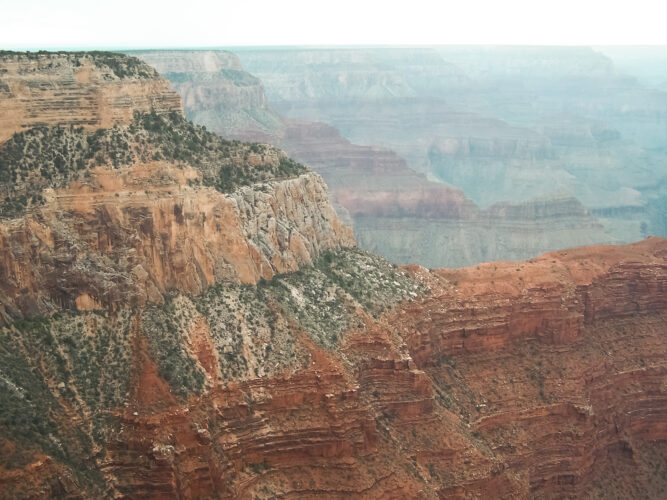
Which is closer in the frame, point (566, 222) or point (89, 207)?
point (89, 207)

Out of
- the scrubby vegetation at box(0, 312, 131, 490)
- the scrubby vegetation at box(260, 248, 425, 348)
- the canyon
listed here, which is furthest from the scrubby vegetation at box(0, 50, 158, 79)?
the scrubby vegetation at box(260, 248, 425, 348)

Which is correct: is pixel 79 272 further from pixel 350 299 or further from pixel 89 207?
pixel 350 299

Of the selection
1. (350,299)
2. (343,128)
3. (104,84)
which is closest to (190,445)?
(350,299)

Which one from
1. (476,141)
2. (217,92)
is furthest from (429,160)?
(217,92)

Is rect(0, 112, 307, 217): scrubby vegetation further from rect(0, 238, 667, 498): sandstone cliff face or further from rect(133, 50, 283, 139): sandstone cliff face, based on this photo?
rect(133, 50, 283, 139): sandstone cliff face

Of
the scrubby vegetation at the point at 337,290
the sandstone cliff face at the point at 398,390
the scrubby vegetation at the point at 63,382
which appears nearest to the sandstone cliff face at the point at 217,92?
the scrubby vegetation at the point at 337,290

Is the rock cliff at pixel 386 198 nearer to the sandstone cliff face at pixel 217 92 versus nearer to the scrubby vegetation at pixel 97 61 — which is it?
the sandstone cliff face at pixel 217 92

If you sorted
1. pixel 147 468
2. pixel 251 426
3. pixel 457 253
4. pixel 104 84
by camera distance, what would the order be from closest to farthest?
1. pixel 147 468
2. pixel 251 426
3. pixel 104 84
4. pixel 457 253
